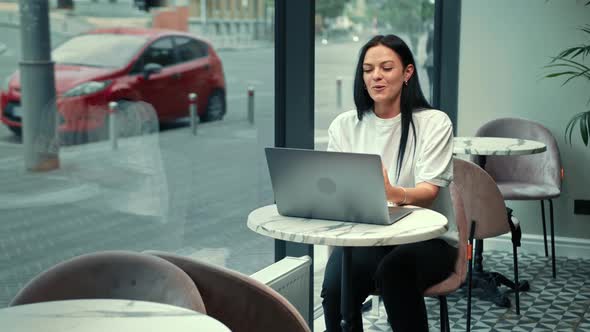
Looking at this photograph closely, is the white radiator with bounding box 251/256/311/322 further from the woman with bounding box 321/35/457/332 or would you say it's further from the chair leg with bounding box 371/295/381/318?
the chair leg with bounding box 371/295/381/318

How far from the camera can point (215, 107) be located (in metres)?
2.86

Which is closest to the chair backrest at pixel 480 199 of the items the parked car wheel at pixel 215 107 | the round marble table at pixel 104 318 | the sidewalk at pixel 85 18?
the parked car wheel at pixel 215 107

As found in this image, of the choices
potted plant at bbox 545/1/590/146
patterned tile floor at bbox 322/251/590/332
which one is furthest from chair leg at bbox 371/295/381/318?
potted plant at bbox 545/1/590/146

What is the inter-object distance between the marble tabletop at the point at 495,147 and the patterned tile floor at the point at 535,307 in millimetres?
→ 831

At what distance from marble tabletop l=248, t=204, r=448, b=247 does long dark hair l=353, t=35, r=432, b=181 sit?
406mm

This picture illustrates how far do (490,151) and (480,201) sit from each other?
57 cm

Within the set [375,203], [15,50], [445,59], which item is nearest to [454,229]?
[375,203]

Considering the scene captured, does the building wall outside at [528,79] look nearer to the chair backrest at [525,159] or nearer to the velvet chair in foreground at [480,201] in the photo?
the chair backrest at [525,159]

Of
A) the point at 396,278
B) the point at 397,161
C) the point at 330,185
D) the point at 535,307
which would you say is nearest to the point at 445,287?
the point at 396,278

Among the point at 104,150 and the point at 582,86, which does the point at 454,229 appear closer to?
the point at 104,150

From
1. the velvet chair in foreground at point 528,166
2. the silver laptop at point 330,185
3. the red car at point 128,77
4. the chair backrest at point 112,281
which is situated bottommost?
the velvet chair in foreground at point 528,166

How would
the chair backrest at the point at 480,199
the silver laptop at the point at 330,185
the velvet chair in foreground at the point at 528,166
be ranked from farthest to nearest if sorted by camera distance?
the velvet chair in foreground at the point at 528,166
the chair backrest at the point at 480,199
the silver laptop at the point at 330,185

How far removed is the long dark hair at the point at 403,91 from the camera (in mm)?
2992

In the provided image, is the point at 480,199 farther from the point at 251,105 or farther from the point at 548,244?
the point at 548,244
